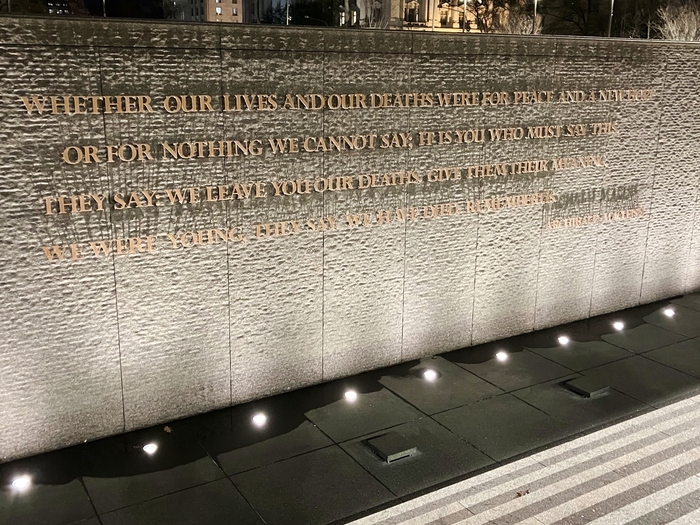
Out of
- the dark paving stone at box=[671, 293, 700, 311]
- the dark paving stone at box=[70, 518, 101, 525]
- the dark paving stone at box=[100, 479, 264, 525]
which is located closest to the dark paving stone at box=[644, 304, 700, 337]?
the dark paving stone at box=[671, 293, 700, 311]

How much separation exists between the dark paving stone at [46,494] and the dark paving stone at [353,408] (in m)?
1.92

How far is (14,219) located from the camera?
4641 millimetres

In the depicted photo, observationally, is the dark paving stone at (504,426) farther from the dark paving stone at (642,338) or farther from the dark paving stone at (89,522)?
the dark paving stone at (89,522)

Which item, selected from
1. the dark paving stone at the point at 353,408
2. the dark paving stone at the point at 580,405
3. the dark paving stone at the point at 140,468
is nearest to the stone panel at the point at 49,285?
the dark paving stone at the point at 140,468

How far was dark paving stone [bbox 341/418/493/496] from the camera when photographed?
15.9 feet

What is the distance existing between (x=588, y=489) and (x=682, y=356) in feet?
9.94

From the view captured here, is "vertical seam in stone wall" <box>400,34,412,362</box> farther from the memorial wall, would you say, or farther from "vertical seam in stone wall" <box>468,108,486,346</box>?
"vertical seam in stone wall" <box>468,108,486,346</box>

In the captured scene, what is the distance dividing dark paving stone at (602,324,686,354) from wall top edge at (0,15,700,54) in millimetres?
3165

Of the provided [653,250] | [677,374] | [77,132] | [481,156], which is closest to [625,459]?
[677,374]

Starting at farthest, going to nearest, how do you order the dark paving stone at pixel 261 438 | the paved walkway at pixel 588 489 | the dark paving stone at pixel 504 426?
the dark paving stone at pixel 504 426 < the dark paving stone at pixel 261 438 < the paved walkway at pixel 588 489

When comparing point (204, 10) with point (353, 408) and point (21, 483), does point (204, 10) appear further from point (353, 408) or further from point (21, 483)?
point (21, 483)

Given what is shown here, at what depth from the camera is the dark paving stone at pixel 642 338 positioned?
7391 mm

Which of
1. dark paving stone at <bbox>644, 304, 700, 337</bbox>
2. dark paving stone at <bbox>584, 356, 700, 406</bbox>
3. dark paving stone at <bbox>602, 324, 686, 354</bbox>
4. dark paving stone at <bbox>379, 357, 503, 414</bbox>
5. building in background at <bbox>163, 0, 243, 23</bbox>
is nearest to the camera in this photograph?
building in background at <bbox>163, 0, 243, 23</bbox>

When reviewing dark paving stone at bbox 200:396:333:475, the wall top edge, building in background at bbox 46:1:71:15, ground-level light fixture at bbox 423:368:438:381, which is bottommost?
dark paving stone at bbox 200:396:333:475
